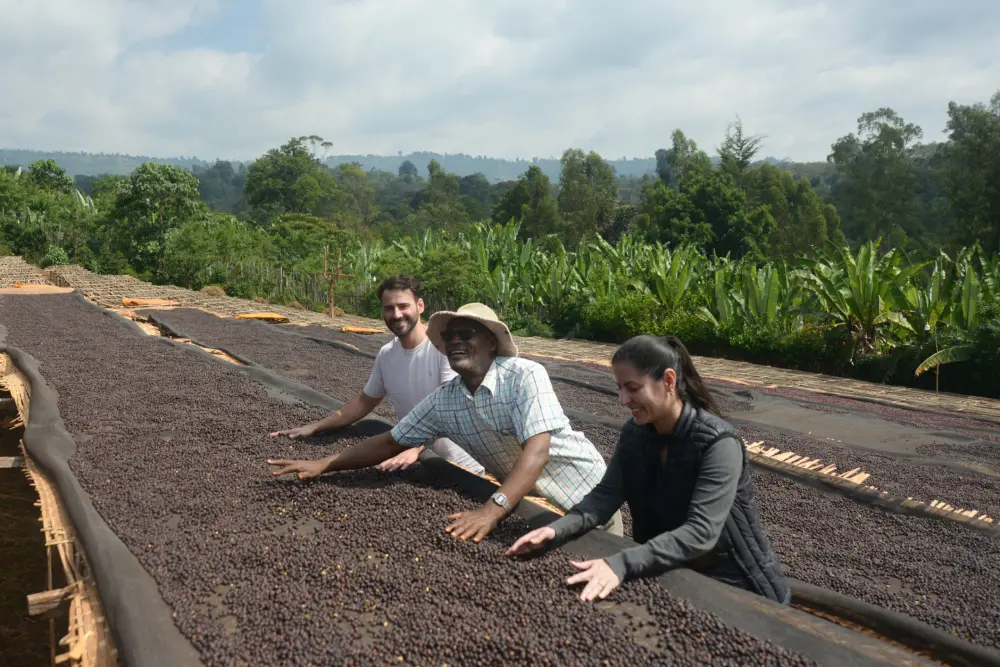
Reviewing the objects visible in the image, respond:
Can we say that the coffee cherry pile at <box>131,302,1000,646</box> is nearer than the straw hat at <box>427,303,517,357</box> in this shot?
No

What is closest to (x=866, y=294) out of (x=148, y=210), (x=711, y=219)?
(x=711, y=219)

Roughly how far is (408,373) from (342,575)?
1334 millimetres

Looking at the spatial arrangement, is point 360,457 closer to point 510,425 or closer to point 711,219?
point 510,425

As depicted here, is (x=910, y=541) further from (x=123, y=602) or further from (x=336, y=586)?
(x=123, y=602)

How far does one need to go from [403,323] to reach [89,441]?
4.98 ft

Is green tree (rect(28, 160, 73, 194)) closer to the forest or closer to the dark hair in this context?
the forest

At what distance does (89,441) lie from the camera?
3318 millimetres

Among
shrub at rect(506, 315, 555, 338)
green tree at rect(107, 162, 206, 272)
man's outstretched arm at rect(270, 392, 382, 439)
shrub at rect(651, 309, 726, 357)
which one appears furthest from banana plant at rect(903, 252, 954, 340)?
green tree at rect(107, 162, 206, 272)

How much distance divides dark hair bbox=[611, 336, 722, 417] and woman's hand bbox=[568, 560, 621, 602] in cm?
49

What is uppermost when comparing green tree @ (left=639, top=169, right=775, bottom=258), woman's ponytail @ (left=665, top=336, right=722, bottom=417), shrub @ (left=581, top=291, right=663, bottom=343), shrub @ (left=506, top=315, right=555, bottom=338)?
green tree @ (left=639, top=169, right=775, bottom=258)

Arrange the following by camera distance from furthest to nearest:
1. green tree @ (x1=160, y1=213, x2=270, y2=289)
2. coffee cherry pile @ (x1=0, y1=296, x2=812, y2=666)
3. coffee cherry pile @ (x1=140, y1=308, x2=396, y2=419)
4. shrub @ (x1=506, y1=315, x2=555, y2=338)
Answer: green tree @ (x1=160, y1=213, x2=270, y2=289) < shrub @ (x1=506, y1=315, x2=555, y2=338) < coffee cherry pile @ (x1=140, y1=308, x2=396, y2=419) < coffee cherry pile @ (x1=0, y1=296, x2=812, y2=666)

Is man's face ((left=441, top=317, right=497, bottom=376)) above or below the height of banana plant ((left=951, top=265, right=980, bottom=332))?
above

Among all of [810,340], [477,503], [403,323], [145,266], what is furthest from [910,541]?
[145,266]

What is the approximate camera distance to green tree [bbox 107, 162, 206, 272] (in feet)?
64.6
